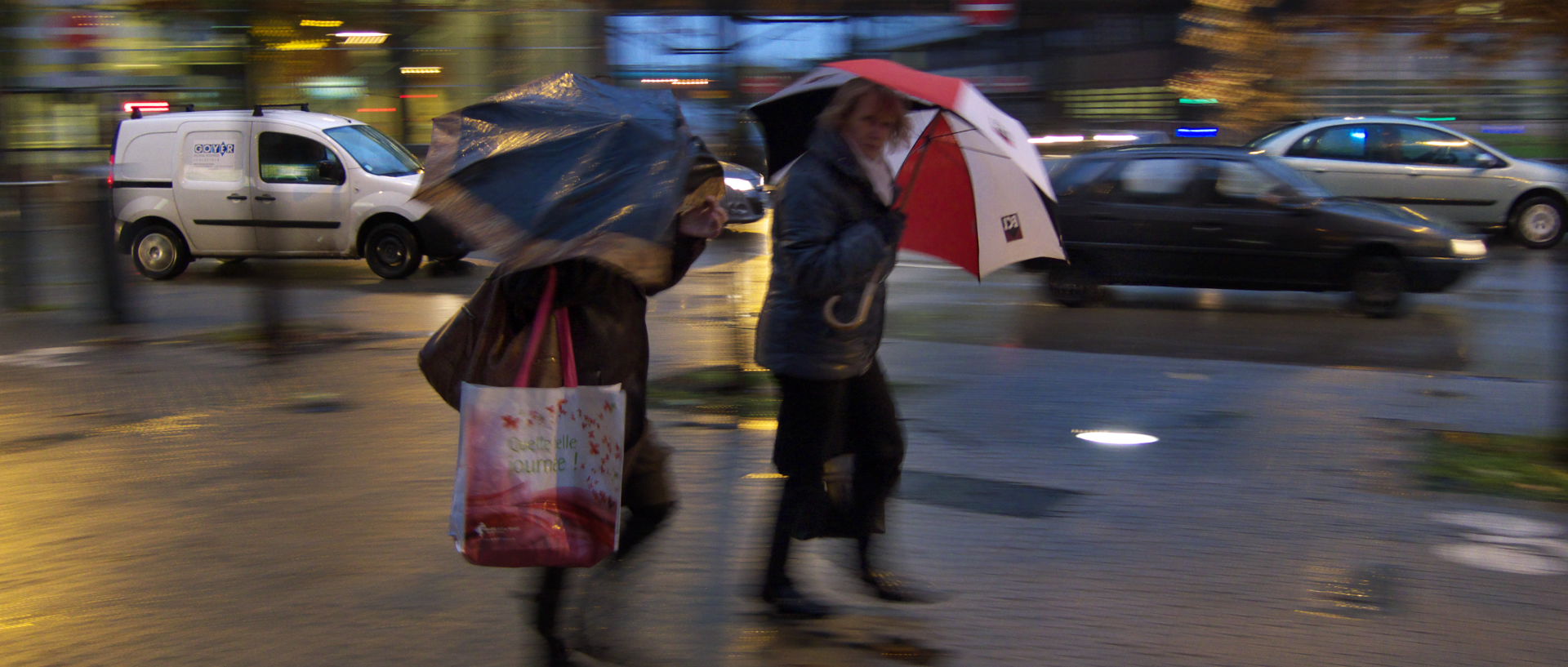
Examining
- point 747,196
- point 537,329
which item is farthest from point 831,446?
point 747,196

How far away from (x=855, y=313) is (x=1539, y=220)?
1353 cm

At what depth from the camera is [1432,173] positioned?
14.3 m

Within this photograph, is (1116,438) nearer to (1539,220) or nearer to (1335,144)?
(1335,144)

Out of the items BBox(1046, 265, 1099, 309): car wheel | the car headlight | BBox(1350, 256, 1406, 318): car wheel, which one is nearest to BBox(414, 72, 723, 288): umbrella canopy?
BBox(1046, 265, 1099, 309): car wheel

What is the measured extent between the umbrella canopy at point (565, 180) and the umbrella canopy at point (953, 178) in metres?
0.66

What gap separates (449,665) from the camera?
3625 mm

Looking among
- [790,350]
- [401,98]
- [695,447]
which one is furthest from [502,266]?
[401,98]

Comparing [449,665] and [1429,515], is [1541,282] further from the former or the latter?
[449,665]

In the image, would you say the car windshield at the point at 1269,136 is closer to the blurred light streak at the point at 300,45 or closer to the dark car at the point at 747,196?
the dark car at the point at 747,196

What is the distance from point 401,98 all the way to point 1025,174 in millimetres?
11014

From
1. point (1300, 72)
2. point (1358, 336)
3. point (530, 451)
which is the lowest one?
point (1358, 336)

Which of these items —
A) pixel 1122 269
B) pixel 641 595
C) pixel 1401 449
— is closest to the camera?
pixel 641 595

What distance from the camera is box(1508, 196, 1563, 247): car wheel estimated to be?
14.3 meters

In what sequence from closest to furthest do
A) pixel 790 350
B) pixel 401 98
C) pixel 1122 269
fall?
pixel 790 350 → pixel 1122 269 → pixel 401 98
